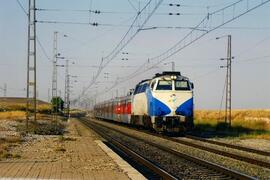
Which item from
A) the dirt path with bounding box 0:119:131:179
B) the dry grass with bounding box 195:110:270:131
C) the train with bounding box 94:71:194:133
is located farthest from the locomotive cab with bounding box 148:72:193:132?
the dirt path with bounding box 0:119:131:179

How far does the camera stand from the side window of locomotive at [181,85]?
32.8m

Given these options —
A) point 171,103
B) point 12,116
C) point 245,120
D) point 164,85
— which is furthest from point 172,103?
point 12,116

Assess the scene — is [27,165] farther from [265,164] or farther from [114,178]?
[265,164]

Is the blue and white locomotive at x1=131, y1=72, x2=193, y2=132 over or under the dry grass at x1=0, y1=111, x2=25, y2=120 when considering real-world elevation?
over

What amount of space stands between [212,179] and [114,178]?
9.36 feet

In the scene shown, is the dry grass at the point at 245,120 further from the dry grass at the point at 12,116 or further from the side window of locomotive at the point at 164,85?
the dry grass at the point at 12,116

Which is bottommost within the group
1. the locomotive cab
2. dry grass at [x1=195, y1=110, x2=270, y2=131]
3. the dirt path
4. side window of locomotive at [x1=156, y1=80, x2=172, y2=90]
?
the dirt path

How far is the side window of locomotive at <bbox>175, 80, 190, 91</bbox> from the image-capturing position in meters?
32.8

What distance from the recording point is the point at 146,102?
35625mm

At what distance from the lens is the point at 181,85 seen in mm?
33000

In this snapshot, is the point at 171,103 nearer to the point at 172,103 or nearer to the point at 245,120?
the point at 172,103

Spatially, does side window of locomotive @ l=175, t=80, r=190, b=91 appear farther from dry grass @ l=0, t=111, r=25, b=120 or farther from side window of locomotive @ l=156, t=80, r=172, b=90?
dry grass @ l=0, t=111, r=25, b=120

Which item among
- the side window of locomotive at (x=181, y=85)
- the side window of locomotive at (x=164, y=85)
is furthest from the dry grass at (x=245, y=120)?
the side window of locomotive at (x=164, y=85)

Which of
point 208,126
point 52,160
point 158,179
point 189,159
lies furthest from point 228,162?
point 208,126
